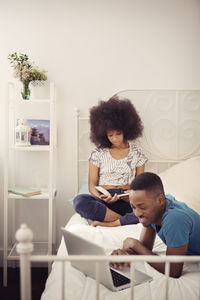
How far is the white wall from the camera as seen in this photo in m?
2.55

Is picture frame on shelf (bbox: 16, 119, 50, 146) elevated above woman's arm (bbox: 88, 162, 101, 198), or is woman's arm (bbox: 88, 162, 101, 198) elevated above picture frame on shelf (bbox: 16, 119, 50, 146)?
picture frame on shelf (bbox: 16, 119, 50, 146)

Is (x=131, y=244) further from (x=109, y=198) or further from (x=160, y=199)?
(x=109, y=198)

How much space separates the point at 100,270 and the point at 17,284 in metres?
1.38

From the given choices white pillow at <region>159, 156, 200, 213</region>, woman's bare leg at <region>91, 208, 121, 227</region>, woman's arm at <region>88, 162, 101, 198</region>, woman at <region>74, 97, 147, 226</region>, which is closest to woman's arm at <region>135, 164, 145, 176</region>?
woman at <region>74, 97, 147, 226</region>

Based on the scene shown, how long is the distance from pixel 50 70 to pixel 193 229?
1.79 meters

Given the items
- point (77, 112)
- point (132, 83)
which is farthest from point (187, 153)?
point (77, 112)

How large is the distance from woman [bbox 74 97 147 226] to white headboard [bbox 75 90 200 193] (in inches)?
5.7

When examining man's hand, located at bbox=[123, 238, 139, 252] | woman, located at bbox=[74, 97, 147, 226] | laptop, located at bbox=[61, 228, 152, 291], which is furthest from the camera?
woman, located at bbox=[74, 97, 147, 226]

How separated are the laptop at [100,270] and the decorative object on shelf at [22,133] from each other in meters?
1.26

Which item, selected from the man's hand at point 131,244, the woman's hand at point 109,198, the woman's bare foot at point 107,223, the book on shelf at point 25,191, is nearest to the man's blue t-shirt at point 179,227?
the man's hand at point 131,244

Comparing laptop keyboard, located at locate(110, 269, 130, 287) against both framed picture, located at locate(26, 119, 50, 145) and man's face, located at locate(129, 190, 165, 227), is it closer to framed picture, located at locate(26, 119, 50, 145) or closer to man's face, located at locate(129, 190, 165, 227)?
man's face, located at locate(129, 190, 165, 227)

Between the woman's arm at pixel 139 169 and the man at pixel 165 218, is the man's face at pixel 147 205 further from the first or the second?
the woman's arm at pixel 139 169

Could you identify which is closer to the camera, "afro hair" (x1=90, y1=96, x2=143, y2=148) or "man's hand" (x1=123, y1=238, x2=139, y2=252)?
"man's hand" (x1=123, y1=238, x2=139, y2=252)

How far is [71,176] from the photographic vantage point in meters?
2.67
